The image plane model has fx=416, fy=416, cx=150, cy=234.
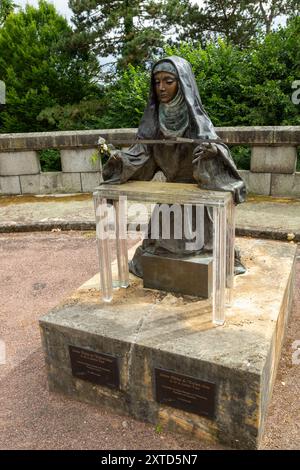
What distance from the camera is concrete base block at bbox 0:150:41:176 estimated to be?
25.3 feet

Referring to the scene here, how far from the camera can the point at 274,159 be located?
6.84 metres

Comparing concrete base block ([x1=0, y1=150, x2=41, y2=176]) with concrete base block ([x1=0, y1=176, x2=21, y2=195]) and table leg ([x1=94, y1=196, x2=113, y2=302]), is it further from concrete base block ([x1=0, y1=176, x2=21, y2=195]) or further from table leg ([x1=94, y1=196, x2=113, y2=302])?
table leg ([x1=94, y1=196, x2=113, y2=302])

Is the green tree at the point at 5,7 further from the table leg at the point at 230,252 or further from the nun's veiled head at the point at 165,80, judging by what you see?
the table leg at the point at 230,252

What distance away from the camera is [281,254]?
4.09 metres

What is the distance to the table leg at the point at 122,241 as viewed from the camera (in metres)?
3.31

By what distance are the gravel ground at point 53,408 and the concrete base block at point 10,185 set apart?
3.56 m

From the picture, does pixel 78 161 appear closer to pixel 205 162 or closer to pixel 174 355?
pixel 205 162

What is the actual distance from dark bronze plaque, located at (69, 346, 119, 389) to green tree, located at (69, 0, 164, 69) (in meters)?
13.6

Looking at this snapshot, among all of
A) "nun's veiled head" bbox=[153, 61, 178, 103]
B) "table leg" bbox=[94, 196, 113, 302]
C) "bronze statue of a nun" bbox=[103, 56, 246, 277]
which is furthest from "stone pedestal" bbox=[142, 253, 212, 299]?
"nun's veiled head" bbox=[153, 61, 178, 103]

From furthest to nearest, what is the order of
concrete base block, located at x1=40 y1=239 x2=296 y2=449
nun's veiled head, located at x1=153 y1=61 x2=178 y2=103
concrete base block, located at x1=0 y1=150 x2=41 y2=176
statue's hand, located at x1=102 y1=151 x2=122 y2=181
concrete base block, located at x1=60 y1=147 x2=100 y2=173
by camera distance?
concrete base block, located at x1=0 y1=150 x2=41 y2=176 < concrete base block, located at x1=60 y1=147 x2=100 y2=173 < statue's hand, located at x1=102 y1=151 x2=122 y2=181 < nun's veiled head, located at x1=153 y1=61 x2=178 y2=103 < concrete base block, located at x1=40 y1=239 x2=296 y2=449

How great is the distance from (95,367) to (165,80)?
2.16 metres

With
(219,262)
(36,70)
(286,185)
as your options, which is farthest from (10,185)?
(36,70)
